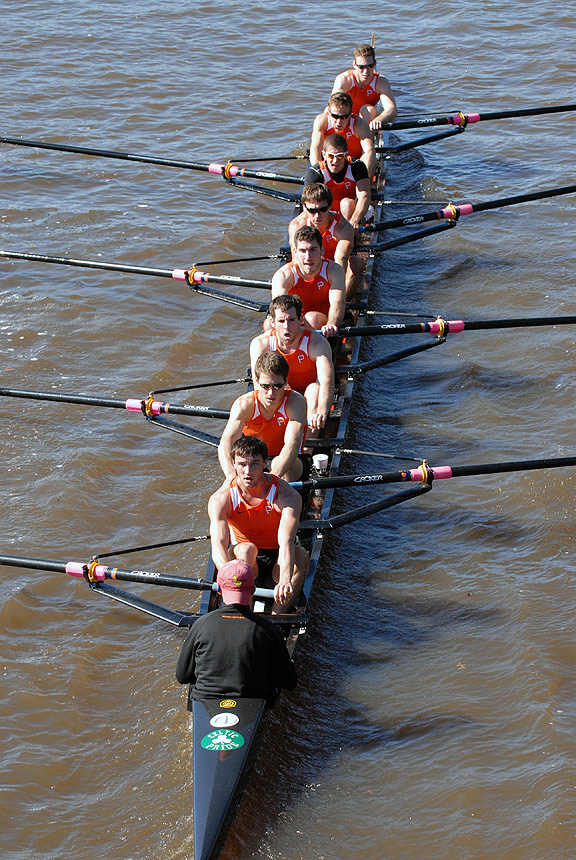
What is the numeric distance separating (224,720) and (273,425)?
2262 mm

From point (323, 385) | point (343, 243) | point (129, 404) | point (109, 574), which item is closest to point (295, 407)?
point (323, 385)

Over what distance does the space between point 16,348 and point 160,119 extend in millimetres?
6800

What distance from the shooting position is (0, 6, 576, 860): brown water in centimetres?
546

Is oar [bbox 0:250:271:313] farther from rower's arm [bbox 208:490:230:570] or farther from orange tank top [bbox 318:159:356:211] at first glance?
rower's arm [bbox 208:490:230:570]

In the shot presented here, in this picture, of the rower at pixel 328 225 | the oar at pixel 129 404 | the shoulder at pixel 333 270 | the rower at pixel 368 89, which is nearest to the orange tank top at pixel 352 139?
the rower at pixel 368 89

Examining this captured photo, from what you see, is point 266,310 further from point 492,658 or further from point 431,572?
point 492,658

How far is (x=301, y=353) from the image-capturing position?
24.9 feet

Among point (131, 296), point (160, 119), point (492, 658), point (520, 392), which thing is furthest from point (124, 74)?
point (492, 658)

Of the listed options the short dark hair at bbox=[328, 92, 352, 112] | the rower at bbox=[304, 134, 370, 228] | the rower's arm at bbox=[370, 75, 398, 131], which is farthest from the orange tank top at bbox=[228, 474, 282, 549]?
the rower's arm at bbox=[370, 75, 398, 131]

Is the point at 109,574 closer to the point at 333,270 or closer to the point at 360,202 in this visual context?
the point at 333,270

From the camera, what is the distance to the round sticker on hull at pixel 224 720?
5.29 metres

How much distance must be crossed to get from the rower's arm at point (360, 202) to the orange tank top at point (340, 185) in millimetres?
97

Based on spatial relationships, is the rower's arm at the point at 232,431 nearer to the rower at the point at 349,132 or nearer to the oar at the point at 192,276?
the oar at the point at 192,276

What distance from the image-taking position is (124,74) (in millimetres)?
16938
